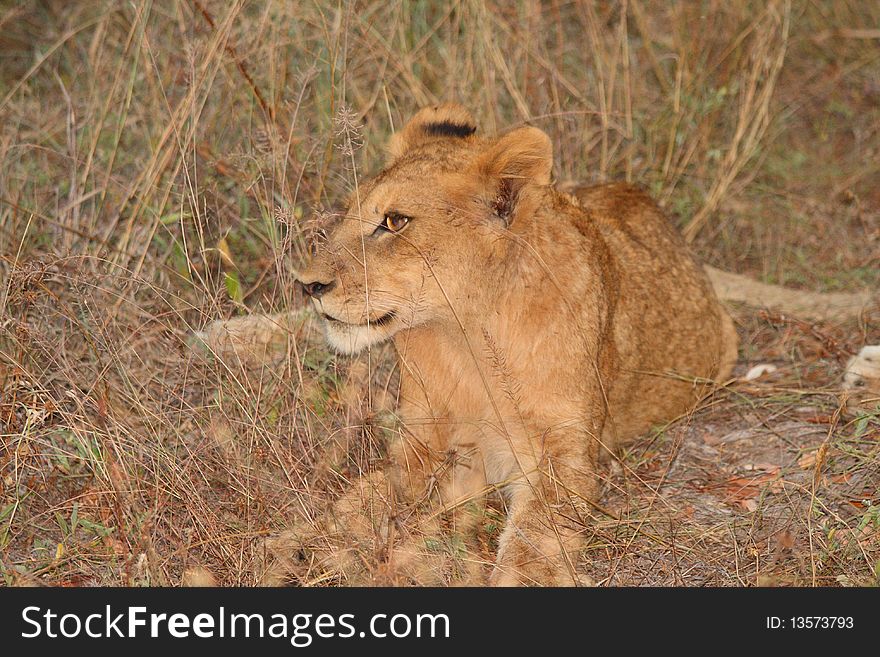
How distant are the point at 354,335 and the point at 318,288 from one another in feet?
0.74

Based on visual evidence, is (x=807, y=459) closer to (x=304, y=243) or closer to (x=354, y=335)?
(x=354, y=335)

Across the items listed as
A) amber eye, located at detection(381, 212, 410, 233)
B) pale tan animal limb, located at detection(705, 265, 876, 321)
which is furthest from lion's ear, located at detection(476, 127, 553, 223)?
pale tan animal limb, located at detection(705, 265, 876, 321)

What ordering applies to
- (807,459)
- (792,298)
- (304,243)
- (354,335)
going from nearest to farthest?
(354,335), (807,459), (304,243), (792,298)

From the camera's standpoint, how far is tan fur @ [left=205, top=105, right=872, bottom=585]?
3.94 meters

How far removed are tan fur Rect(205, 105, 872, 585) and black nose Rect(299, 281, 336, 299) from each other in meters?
0.01

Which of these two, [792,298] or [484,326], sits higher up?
[792,298]

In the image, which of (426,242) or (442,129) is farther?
(442,129)

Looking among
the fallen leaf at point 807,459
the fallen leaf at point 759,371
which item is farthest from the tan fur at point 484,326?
the fallen leaf at point 759,371

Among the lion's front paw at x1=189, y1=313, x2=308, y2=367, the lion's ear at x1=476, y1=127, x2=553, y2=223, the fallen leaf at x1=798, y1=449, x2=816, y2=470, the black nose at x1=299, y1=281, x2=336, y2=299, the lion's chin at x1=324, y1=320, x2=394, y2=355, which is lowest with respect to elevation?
the fallen leaf at x1=798, y1=449, x2=816, y2=470

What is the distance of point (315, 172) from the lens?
5.36 m

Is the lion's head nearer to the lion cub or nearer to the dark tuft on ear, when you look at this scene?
the lion cub

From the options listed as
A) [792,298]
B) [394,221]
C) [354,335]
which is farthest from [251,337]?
[792,298]

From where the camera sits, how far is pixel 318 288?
397 centimetres

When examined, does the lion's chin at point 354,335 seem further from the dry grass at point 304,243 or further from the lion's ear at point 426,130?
the lion's ear at point 426,130
